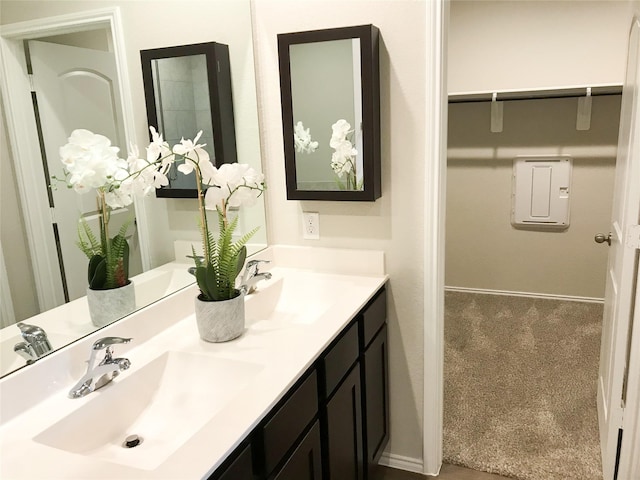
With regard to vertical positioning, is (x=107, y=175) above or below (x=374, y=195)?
above

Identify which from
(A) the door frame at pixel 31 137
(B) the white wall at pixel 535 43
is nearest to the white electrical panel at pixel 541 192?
(B) the white wall at pixel 535 43

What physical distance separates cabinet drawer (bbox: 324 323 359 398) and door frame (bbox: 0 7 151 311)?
77 cm

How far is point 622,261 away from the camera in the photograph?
6.41ft

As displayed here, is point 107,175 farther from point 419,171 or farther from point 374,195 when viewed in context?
point 419,171

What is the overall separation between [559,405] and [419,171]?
5.11 ft

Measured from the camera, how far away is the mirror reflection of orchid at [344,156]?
2059mm

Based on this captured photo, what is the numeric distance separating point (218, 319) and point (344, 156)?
2.80 ft

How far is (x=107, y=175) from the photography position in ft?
4.75

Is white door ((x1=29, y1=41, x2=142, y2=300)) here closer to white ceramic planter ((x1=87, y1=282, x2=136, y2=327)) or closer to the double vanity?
white ceramic planter ((x1=87, y1=282, x2=136, y2=327))

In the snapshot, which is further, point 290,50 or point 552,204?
point 552,204

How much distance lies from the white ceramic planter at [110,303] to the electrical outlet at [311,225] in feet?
2.78

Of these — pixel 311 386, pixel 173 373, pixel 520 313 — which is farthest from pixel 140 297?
pixel 520 313

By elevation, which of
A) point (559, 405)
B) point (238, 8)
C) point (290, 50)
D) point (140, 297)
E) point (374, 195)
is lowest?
point (559, 405)

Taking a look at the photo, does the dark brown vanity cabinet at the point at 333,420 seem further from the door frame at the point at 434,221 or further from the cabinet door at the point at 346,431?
the door frame at the point at 434,221
